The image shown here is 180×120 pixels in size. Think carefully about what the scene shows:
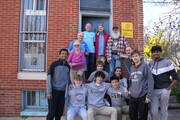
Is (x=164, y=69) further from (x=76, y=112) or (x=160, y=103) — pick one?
(x=76, y=112)

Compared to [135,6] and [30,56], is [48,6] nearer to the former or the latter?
[30,56]

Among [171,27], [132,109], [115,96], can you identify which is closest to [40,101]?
[115,96]

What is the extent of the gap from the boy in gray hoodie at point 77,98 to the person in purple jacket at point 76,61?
0.56 meters

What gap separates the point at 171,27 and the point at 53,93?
8.30 metres

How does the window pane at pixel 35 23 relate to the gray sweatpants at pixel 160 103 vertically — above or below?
above

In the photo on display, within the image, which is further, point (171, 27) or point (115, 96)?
point (171, 27)

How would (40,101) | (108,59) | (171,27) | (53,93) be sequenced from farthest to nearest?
(171,27)
(40,101)
(108,59)
(53,93)

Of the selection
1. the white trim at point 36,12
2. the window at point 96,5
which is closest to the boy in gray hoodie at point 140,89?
the window at point 96,5

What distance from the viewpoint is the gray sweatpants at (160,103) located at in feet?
18.6

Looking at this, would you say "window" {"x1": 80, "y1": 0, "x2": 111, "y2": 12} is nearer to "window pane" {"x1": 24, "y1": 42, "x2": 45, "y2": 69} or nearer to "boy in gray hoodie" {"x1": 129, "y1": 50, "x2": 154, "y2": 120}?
"window pane" {"x1": 24, "y1": 42, "x2": 45, "y2": 69}

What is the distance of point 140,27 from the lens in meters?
8.37

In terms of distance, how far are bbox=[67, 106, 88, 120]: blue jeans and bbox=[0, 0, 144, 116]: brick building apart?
2204 mm

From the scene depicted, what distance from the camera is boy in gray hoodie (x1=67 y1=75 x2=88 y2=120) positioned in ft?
19.7

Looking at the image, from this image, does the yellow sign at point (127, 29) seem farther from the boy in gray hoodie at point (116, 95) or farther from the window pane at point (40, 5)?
the window pane at point (40, 5)
